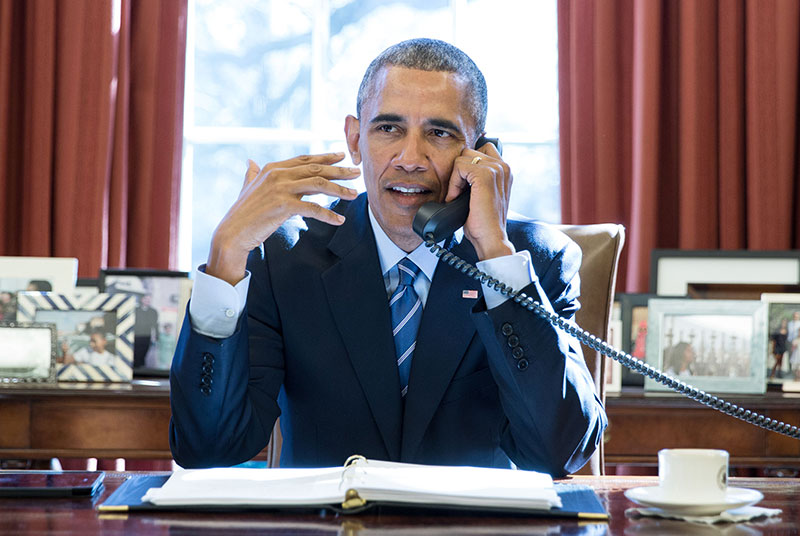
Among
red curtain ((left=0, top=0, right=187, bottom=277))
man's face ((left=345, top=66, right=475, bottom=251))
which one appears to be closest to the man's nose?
man's face ((left=345, top=66, right=475, bottom=251))

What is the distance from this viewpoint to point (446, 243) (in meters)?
1.89

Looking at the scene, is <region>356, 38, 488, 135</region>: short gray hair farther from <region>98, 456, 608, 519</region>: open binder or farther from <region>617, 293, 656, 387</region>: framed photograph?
<region>617, 293, 656, 387</region>: framed photograph

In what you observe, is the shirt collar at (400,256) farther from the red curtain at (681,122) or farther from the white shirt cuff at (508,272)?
the red curtain at (681,122)

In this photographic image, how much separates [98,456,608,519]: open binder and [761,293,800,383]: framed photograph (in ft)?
5.49

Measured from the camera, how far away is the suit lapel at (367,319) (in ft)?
5.82

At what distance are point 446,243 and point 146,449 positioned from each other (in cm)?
121

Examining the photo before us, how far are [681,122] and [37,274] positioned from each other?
7.64 feet

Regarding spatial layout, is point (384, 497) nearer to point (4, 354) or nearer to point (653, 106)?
point (4, 354)

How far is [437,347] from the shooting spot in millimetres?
1803

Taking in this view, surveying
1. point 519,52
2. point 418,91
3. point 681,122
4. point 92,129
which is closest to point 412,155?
point 418,91

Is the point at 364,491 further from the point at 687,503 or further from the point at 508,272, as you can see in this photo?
the point at 508,272

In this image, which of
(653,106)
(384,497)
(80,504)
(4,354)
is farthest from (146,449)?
(653,106)

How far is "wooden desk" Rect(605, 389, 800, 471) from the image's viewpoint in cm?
261

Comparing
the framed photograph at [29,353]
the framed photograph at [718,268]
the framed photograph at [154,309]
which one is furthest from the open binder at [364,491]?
the framed photograph at [718,268]
